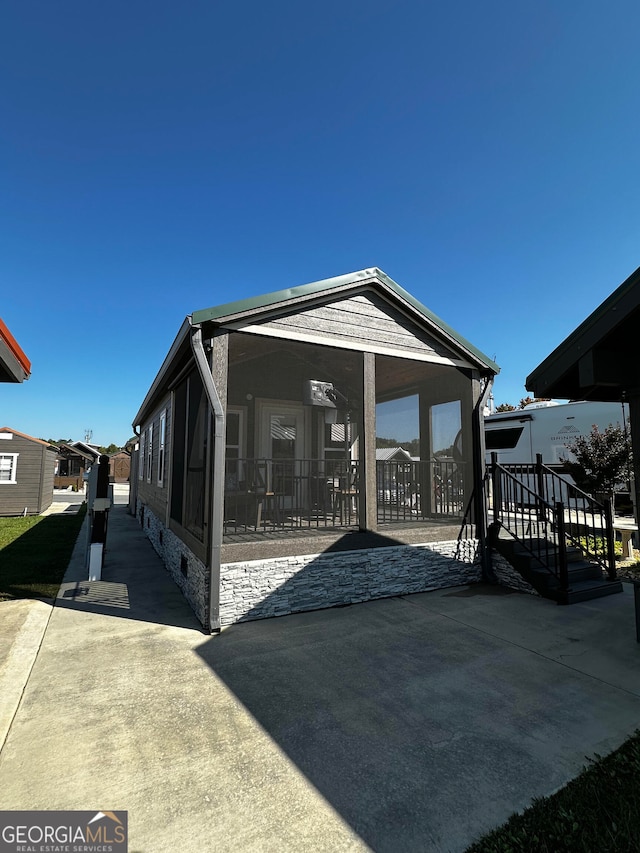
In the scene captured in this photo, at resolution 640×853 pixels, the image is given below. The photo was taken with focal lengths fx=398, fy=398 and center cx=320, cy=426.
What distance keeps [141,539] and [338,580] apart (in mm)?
7609

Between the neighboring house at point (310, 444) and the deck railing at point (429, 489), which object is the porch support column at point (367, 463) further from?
the deck railing at point (429, 489)

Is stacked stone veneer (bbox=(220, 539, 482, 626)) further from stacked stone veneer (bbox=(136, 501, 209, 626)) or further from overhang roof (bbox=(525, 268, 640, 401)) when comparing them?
overhang roof (bbox=(525, 268, 640, 401))

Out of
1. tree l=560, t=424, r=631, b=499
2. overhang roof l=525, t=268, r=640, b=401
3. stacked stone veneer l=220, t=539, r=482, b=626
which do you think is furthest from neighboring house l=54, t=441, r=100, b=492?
overhang roof l=525, t=268, r=640, b=401

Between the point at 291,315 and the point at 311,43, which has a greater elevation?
the point at 311,43

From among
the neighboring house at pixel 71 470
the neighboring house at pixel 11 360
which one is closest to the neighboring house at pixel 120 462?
the neighboring house at pixel 71 470

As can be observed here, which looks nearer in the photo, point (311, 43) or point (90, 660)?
point (90, 660)

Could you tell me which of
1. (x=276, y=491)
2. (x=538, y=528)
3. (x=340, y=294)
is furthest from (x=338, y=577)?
(x=340, y=294)

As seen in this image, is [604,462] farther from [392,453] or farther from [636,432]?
[636,432]

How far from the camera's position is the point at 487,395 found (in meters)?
6.84

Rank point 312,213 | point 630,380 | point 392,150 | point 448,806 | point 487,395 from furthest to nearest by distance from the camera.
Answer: point 312,213 < point 392,150 < point 487,395 < point 630,380 < point 448,806

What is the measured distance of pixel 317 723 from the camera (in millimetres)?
2713

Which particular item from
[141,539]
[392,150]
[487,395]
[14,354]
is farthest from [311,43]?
[141,539]

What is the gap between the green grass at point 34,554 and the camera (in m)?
5.98

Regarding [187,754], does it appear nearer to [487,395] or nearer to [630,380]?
[630,380]
